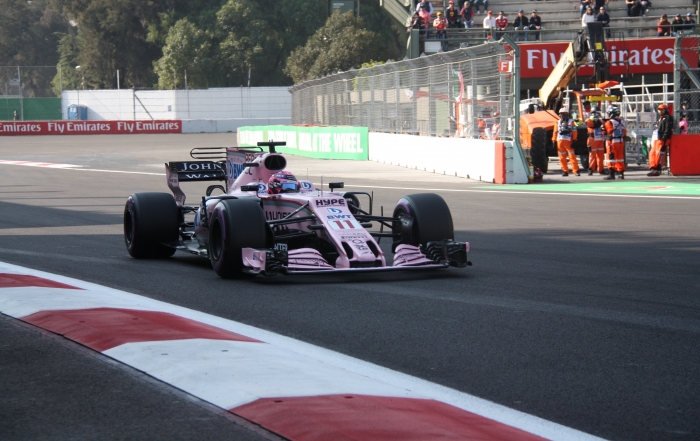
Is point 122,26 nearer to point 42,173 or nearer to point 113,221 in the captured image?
point 42,173

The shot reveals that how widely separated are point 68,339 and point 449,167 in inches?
654

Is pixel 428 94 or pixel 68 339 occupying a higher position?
pixel 428 94

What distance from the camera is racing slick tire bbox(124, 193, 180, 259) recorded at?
9227 millimetres

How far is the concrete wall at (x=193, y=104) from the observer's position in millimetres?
57062

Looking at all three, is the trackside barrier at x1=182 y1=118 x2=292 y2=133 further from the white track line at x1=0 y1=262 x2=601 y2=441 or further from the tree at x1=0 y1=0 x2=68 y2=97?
the white track line at x1=0 y1=262 x2=601 y2=441

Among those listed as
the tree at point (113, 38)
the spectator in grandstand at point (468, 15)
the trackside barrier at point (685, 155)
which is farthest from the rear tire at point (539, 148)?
the tree at point (113, 38)

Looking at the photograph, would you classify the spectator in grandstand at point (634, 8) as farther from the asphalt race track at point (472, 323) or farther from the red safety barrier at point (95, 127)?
the red safety barrier at point (95, 127)

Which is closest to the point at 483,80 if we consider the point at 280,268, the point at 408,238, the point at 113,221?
the point at 113,221

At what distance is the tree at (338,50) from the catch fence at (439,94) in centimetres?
2165

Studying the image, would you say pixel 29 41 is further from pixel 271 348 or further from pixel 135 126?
pixel 271 348

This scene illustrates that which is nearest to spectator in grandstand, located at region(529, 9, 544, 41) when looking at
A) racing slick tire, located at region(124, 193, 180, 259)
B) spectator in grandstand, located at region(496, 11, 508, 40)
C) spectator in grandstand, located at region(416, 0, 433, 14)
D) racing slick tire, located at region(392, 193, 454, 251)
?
spectator in grandstand, located at region(496, 11, 508, 40)

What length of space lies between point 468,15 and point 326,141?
9.79 metres

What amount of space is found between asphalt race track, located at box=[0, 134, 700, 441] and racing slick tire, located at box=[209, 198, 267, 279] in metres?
0.15

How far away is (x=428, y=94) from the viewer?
22141 millimetres
